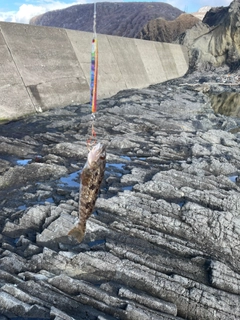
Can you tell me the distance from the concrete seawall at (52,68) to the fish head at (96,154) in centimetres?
1000

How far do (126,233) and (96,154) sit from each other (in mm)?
2184

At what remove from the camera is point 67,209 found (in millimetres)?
5605

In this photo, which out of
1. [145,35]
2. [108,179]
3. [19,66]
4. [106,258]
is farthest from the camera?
[145,35]

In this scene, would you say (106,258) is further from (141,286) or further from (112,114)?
(112,114)

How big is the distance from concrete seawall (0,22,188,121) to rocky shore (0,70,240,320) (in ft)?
14.9

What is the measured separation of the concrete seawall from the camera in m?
13.6

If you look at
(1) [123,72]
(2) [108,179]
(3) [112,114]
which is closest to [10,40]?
(3) [112,114]

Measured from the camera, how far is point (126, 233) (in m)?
5.24

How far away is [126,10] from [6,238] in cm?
9417

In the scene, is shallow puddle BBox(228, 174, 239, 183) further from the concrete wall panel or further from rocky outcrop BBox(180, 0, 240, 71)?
rocky outcrop BBox(180, 0, 240, 71)

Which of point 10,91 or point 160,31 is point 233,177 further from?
point 160,31

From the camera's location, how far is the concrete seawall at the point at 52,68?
13586 mm

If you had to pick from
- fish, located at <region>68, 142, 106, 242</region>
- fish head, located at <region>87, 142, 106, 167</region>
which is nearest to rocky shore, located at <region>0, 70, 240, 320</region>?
fish, located at <region>68, 142, 106, 242</region>

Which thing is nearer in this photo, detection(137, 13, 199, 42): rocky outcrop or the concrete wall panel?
the concrete wall panel
